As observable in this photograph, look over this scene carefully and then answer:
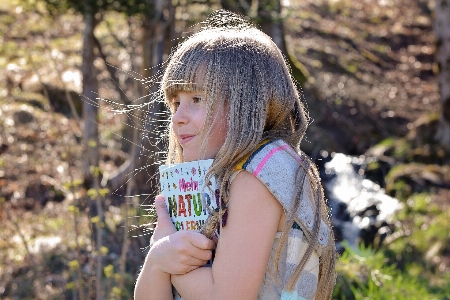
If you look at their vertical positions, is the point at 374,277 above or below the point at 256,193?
below

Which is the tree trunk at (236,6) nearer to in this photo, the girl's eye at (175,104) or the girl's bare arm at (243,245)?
the girl's eye at (175,104)

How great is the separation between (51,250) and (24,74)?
349 centimetres

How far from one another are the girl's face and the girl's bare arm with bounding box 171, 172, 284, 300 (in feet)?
0.47

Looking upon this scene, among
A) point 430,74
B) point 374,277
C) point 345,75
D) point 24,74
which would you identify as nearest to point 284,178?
point 374,277

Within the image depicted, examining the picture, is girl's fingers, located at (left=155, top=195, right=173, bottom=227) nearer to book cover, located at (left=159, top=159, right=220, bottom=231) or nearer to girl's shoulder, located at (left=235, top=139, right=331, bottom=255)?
book cover, located at (left=159, top=159, right=220, bottom=231)

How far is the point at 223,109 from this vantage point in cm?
173

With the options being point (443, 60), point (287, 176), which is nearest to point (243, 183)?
point (287, 176)

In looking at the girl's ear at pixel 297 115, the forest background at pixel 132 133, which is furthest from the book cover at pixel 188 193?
the forest background at pixel 132 133

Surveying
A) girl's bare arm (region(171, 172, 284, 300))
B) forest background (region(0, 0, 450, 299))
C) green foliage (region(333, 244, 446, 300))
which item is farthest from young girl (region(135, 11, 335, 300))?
green foliage (region(333, 244, 446, 300))

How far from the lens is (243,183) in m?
1.65

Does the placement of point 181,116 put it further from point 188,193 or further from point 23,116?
point 23,116

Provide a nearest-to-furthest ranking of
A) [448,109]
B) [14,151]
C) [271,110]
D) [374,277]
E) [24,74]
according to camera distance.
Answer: [271,110] < [374,277] < [14,151] < [24,74] < [448,109]

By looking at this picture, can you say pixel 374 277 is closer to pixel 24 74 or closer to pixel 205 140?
pixel 205 140

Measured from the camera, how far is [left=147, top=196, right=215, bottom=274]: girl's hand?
5.47ft
